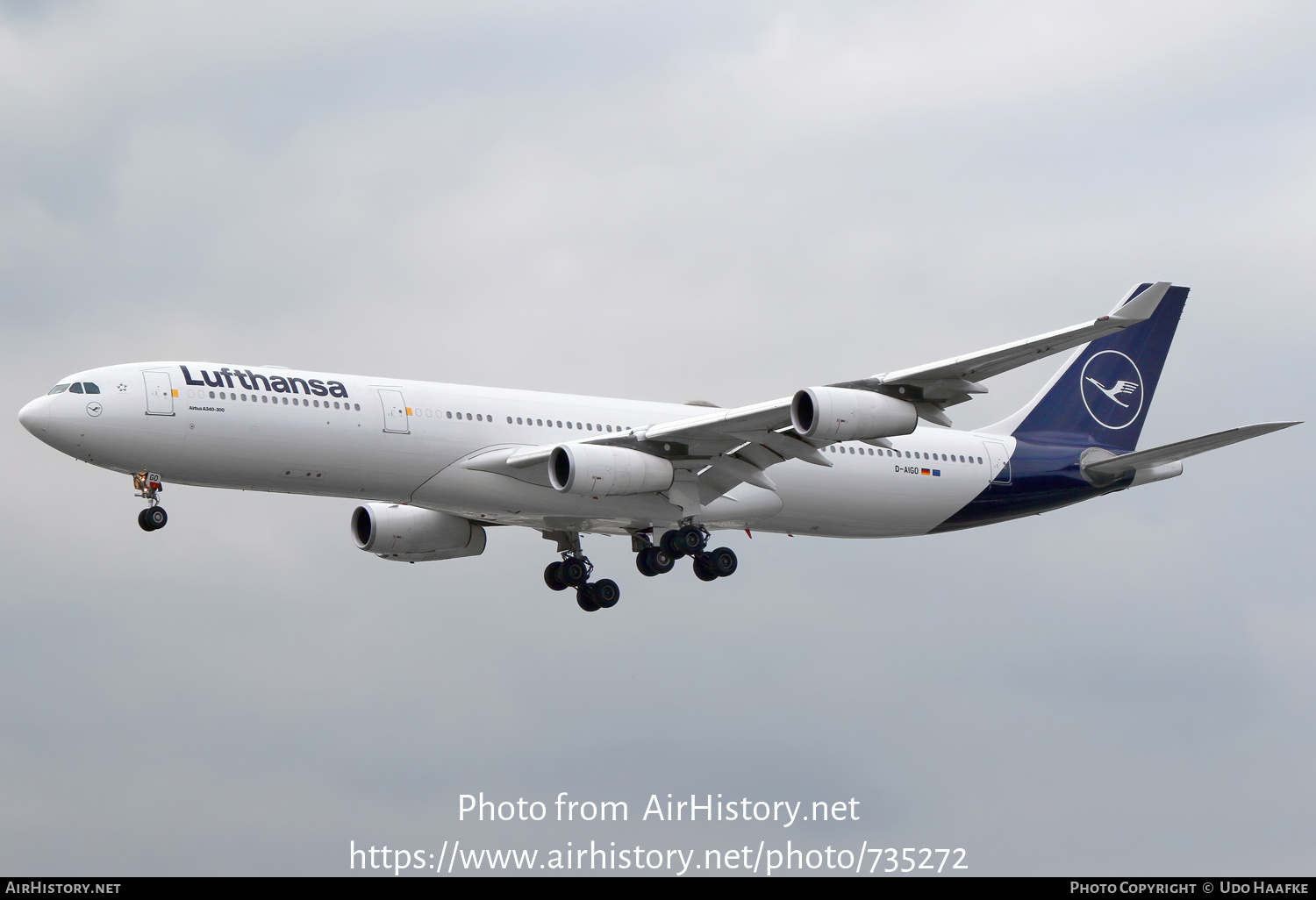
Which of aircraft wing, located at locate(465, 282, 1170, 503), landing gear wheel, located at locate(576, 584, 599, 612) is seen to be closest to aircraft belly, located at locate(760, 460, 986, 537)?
aircraft wing, located at locate(465, 282, 1170, 503)

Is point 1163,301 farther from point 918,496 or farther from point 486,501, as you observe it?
point 486,501

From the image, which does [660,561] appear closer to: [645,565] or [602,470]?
Result: [645,565]

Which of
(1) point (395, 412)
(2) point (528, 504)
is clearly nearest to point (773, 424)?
(2) point (528, 504)

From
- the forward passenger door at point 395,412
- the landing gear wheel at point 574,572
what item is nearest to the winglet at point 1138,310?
the forward passenger door at point 395,412

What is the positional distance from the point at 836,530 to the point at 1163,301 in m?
13.4

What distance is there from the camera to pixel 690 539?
143 feet

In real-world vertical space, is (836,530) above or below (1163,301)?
below

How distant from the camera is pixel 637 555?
44562mm

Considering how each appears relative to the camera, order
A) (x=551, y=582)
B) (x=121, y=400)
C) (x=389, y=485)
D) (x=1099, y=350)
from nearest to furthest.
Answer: (x=121, y=400), (x=389, y=485), (x=551, y=582), (x=1099, y=350)

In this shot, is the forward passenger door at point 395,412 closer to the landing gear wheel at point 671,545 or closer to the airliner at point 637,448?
the airliner at point 637,448

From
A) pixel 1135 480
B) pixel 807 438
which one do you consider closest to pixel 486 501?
pixel 807 438

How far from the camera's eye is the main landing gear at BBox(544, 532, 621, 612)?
47375mm

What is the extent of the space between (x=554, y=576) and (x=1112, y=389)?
18655 mm

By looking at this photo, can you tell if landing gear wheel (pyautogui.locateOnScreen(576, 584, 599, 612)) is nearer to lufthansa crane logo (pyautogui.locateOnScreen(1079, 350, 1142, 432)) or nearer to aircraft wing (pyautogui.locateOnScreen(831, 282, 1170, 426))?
aircraft wing (pyautogui.locateOnScreen(831, 282, 1170, 426))
